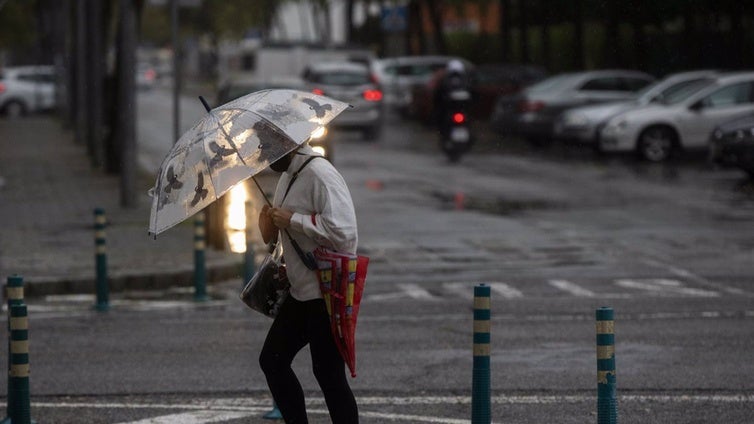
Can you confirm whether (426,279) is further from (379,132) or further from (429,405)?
(379,132)

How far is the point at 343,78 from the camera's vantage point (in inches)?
1486

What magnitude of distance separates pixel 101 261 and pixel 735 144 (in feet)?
45.7

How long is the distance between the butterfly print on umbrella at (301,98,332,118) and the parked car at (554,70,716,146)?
24531 mm

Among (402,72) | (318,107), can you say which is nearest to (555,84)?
(402,72)

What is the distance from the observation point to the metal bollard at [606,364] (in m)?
6.27

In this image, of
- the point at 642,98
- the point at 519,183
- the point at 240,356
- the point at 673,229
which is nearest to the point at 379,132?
the point at 642,98

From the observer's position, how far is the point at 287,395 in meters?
6.82

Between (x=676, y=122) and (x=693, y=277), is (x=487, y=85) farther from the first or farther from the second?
(x=693, y=277)

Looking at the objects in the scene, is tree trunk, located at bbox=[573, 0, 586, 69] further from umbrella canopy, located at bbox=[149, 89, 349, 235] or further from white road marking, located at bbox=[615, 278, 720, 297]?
umbrella canopy, located at bbox=[149, 89, 349, 235]

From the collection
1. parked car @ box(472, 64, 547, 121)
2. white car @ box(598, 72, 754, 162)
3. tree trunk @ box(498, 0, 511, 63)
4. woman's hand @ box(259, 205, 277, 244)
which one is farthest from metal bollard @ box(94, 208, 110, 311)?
tree trunk @ box(498, 0, 511, 63)

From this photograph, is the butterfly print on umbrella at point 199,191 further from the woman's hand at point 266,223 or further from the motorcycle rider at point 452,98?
the motorcycle rider at point 452,98

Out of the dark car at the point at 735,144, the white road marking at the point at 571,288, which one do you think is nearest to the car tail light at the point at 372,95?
the dark car at the point at 735,144

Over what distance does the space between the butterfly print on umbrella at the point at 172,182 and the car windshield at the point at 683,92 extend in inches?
957

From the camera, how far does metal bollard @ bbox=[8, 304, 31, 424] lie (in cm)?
758
